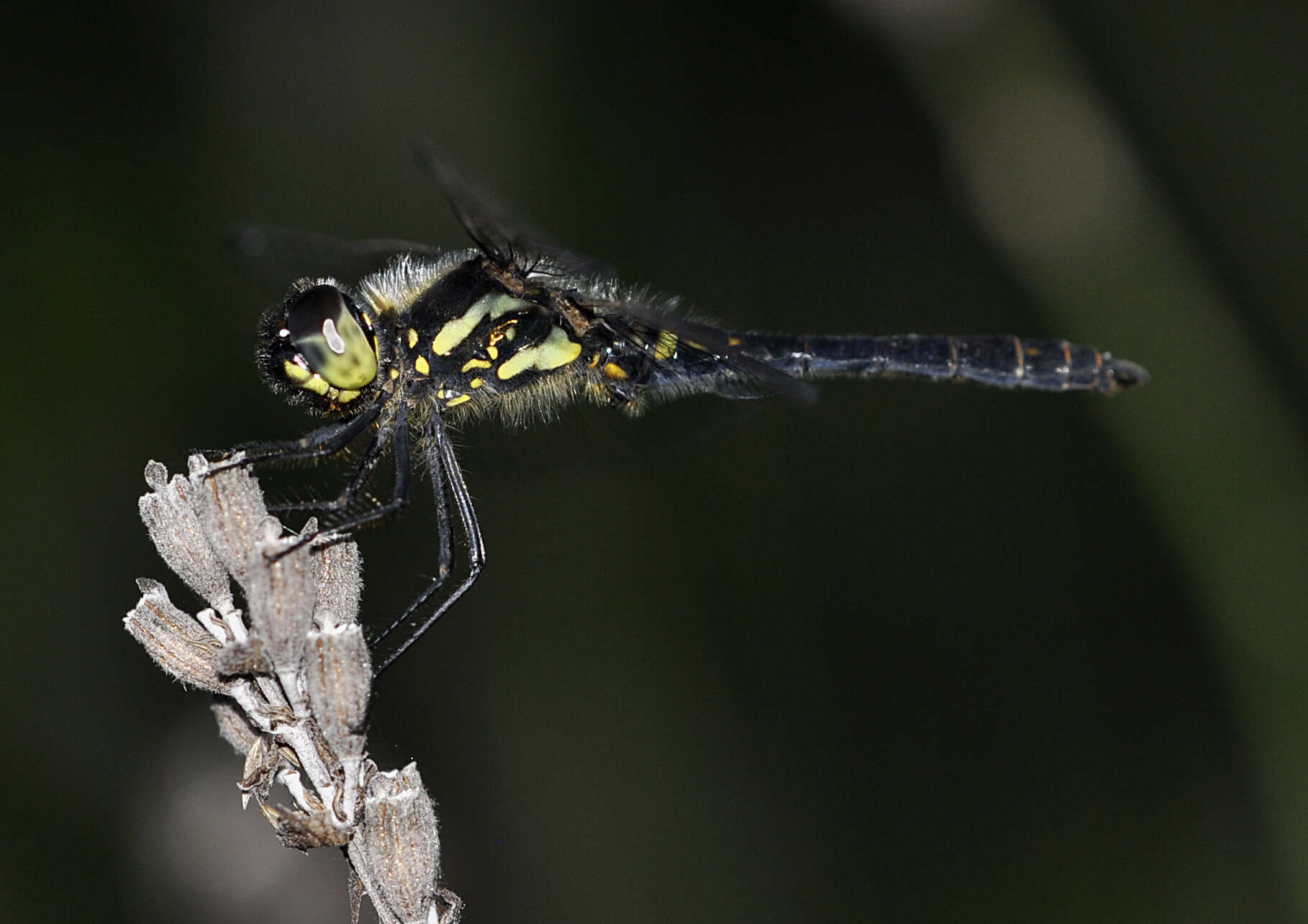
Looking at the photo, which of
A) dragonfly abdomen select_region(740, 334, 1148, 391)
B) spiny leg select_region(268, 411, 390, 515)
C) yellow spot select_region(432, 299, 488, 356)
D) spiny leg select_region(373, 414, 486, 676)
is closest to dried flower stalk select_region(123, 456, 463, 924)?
spiny leg select_region(268, 411, 390, 515)

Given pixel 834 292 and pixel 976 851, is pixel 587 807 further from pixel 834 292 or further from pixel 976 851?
pixel 834 292

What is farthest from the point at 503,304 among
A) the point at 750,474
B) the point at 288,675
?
the point at 750,474

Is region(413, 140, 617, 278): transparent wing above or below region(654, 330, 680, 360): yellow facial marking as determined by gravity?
above

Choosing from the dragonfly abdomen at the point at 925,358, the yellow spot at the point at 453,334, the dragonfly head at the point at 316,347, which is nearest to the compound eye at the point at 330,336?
the dragonfly head at the point at 316,347

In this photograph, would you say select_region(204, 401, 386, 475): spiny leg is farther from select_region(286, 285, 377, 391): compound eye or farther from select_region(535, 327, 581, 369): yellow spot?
select_region(535, 327, 581, 369): yellow spot

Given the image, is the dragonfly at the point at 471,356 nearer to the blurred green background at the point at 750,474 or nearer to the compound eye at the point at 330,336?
the compound eye at the point at 330,336

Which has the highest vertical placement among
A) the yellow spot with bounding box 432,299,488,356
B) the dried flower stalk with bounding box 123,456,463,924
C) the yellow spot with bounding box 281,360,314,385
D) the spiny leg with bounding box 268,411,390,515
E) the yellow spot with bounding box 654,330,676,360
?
the yellow spot with bounding box 432,299,488,356

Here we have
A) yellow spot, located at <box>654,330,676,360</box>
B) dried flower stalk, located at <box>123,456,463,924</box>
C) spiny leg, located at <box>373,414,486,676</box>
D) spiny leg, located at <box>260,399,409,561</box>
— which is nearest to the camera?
dried flower stalk, located at <box>123,456,463,924</box>

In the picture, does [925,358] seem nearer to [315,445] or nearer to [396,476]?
[396,476]
